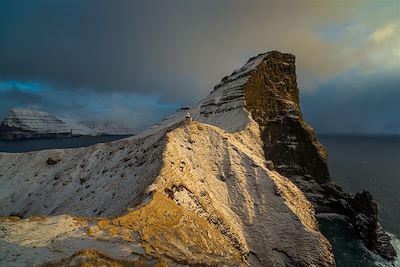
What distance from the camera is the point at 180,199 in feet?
97.7

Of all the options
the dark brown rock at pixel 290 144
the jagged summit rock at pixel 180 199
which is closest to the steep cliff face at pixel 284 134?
the dark brown rock at pixel 290 144

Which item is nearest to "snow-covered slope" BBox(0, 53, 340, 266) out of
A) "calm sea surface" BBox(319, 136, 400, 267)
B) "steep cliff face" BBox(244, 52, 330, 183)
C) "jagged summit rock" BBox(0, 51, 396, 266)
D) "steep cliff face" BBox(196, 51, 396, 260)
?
"jagged summit rock" BBox(0, 51, 396, 266)

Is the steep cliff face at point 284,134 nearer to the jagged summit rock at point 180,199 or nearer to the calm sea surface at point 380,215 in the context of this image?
the jagged summit rock at point 180,199

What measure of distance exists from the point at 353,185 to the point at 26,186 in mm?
116437

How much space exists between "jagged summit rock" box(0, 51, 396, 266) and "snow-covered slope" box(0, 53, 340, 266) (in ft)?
0.43

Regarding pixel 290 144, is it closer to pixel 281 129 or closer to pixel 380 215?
pixel 281 129

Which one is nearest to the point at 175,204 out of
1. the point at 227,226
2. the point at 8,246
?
the point at 227,226

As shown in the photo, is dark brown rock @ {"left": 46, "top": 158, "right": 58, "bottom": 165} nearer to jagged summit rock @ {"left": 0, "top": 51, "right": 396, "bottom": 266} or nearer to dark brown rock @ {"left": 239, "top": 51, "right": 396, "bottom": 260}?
jagged summit rock @ {"left": 0, "top": 51, "right": 396, "bottom": 266}

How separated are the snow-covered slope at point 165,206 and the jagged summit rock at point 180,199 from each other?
Result: 13 centimetres

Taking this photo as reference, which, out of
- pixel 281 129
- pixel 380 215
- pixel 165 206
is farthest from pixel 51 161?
pixel 380 215

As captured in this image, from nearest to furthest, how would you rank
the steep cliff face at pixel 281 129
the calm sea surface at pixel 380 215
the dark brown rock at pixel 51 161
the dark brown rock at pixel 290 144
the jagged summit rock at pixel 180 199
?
1. the jagged summit rock at pixel 180 199
2. the calm sea surface at pixel 380 215
3. the dark brown rock at pixel 51 161
4. the steep cliff face at pixel 281 129
5. the dark brown rock at pixel 290 144

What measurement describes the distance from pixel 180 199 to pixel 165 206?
4.46 m

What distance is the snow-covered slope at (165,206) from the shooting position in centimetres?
1820

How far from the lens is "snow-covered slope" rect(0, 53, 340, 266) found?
1820 centimetres
